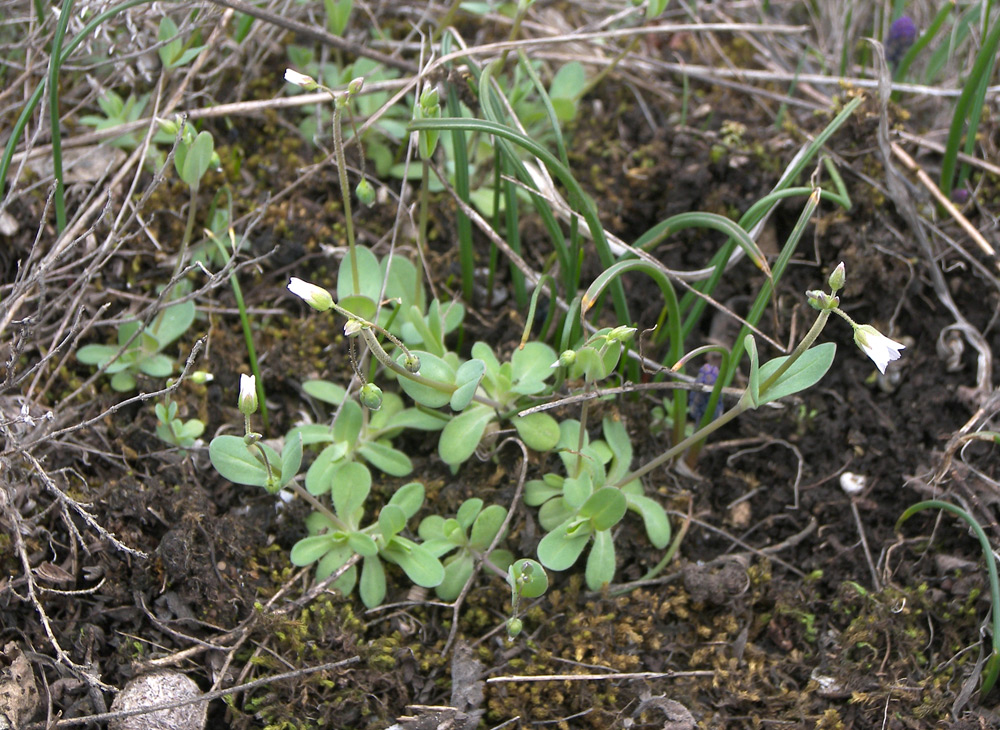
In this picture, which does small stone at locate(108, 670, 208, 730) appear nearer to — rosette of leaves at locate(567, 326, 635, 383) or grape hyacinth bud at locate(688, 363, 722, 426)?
rosette of leaves at locate(567, 326, 635, 383)

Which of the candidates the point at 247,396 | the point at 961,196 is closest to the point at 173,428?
the point at 247,396

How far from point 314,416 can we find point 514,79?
141 centimetres

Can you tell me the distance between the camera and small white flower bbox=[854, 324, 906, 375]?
1558 mm

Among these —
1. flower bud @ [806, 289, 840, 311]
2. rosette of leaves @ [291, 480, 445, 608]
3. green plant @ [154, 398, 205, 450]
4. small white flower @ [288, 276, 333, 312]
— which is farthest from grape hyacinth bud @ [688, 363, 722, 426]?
green plant @ [154, 398, 205, 450]

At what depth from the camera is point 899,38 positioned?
2.85 meters

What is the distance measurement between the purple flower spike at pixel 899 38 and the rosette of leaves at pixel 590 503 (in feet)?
6.12

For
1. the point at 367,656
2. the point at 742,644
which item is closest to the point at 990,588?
the point at 742,644

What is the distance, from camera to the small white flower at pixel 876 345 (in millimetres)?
1558

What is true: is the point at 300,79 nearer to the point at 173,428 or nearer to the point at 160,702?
the point at 173,428

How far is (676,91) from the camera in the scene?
3.06 metres

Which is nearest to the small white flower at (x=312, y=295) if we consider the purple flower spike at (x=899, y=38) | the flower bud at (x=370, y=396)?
the flower bud at (x=370, y=396)

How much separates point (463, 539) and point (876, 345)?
112cm

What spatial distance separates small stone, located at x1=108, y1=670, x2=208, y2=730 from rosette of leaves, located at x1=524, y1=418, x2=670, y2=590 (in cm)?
88

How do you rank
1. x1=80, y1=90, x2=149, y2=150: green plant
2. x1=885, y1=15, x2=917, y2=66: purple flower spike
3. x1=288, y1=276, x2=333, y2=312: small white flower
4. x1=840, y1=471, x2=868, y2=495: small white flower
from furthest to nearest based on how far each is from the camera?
x1=885, y1=15, x2=917, y2=66: purple flower spike → x1=80, y1=90, x2=149, y2=150: green plant → x1=840, y1=471, x2=868, y2=495: small white flower → x1=288, y1=276, x2=333, y2=312: small white flower
